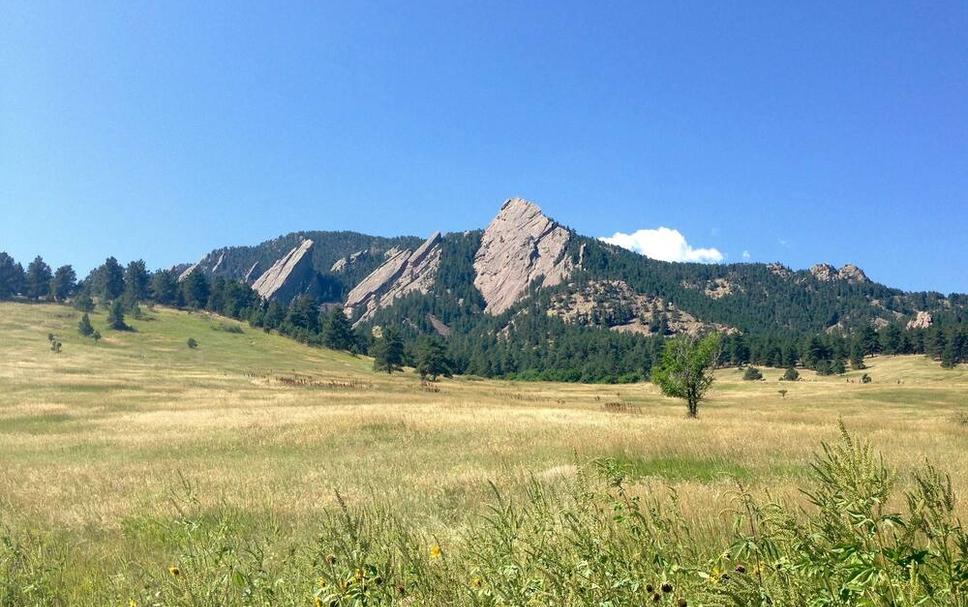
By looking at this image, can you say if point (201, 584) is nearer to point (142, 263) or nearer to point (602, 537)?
point (602, 537)

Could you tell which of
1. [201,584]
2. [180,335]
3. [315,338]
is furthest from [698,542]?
[315,338]

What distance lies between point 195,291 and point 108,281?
2060cm

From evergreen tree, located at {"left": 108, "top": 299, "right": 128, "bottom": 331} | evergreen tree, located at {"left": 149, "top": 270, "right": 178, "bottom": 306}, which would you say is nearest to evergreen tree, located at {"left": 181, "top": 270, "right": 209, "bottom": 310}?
evergreen tree, located at {"left": 149, "top": 270, "right": 178, "bottom": 306}

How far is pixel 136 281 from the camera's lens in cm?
15175

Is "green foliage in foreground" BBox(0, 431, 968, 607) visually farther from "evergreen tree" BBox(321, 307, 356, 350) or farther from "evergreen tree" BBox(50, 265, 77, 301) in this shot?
"evergreen tree" BBox(50, 265, 77, 301)

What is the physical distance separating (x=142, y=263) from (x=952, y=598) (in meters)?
184

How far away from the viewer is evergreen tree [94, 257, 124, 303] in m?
146

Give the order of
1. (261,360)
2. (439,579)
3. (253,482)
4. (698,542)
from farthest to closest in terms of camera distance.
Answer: (261,360)
(253,482)
(698,542)
(439,579)

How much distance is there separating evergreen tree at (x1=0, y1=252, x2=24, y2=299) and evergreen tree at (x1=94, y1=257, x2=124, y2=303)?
51.0ft

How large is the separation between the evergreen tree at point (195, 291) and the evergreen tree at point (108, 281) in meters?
15.4

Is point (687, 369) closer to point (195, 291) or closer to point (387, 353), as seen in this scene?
point (387, 353)

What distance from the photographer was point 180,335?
380 feet

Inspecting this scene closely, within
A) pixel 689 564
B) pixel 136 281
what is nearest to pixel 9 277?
pixel 136 281

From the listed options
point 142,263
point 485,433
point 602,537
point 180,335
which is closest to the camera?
point 602,537
